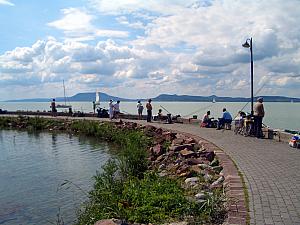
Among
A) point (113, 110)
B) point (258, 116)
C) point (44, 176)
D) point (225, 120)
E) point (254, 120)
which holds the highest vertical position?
point (113, 110)

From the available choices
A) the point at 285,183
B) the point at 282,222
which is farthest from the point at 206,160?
the point at 282,222

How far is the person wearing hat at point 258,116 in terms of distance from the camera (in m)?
17.4

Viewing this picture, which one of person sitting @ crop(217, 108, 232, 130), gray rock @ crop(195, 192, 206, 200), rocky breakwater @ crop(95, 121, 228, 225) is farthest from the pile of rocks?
person sitting @ crop(217, 108, 232, 130)

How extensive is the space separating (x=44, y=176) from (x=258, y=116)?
33.2ft

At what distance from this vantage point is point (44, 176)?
47.2ft

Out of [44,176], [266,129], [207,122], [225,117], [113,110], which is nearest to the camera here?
[44,176]

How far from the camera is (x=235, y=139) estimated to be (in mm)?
17094

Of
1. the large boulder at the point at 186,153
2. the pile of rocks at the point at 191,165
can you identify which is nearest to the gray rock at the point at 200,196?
the pile of rocks at the point at 191,165

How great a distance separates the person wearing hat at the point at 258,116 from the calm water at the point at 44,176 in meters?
7.55

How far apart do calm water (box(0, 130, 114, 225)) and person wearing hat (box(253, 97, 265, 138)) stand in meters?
7.55

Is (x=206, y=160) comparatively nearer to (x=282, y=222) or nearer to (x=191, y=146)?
(x=191, y=146)

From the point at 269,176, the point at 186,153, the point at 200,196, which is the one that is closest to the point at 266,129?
the point at 186,153

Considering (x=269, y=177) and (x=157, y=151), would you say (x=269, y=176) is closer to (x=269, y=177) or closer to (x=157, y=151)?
(x=269, y=177)

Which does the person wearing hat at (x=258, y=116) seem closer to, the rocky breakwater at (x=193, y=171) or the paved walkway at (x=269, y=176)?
the paved walkway at (x=269, y=176)
